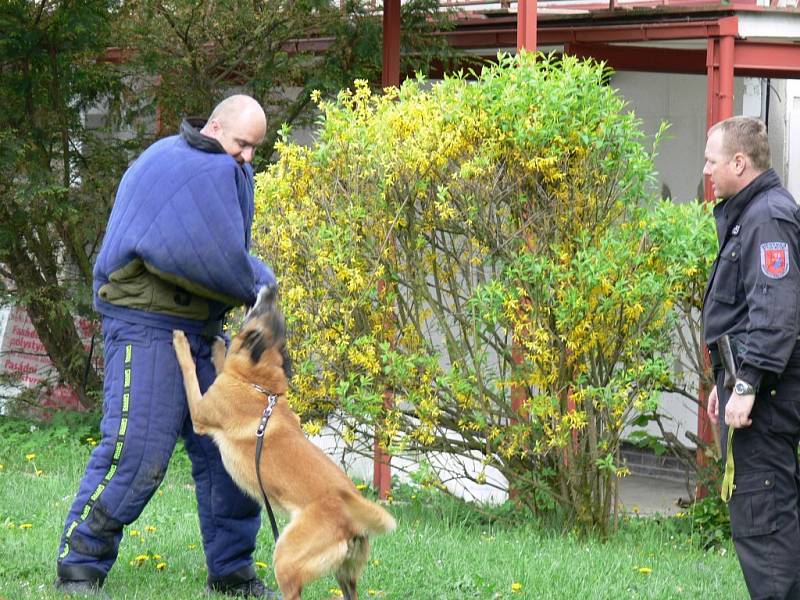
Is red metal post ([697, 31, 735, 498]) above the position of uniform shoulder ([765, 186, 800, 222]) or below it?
above

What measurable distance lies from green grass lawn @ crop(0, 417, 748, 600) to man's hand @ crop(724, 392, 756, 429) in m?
1.17

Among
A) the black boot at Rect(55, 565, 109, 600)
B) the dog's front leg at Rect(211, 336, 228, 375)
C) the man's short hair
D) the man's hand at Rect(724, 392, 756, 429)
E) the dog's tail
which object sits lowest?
the black boot at Rect(55, 565, 109, 600)

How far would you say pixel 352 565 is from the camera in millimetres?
4562

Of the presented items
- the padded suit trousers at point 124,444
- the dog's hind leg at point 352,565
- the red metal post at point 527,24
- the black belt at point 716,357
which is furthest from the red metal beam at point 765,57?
the dog's hind leg at point 352,565

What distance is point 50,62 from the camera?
408 inches

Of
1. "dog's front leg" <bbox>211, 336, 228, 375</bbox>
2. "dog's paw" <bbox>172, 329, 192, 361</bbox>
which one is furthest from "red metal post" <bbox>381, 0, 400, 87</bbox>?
"dog's paw" <bbox>172, 329, 192, 361</bbox>

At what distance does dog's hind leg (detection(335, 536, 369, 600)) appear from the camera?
178 inches

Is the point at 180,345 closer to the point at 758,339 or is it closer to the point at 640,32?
the point at 758,339

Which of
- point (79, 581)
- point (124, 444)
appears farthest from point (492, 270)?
point (79, 581)

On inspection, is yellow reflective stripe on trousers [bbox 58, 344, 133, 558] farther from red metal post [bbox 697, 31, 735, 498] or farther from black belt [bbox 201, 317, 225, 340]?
red metal post [bbox 697, 31, 735, 498]

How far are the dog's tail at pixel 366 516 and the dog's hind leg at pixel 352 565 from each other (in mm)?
58

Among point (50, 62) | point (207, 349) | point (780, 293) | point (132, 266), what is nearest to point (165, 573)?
point (207, 349)

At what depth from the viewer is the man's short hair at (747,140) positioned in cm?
452

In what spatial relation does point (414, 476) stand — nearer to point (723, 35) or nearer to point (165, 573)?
point (165, 573)
